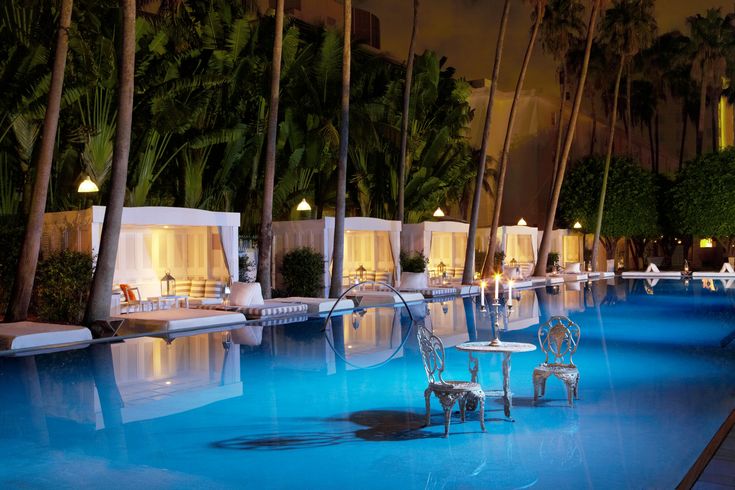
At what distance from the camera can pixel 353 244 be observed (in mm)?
29328

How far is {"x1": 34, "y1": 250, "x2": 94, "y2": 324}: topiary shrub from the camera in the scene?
17016 millimetres

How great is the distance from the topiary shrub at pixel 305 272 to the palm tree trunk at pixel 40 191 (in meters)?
9.22

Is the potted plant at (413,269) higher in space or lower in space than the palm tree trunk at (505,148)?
lower

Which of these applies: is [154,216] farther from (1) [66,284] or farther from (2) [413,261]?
(2) [413,261]

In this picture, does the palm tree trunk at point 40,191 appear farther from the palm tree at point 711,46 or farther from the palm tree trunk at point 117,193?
the palm tree at point 711,46

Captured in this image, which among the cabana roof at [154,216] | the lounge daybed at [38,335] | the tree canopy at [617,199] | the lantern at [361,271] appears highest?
the tree canopy at [617,199]

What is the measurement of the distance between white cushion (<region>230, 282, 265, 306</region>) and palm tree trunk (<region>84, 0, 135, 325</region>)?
13.1ft

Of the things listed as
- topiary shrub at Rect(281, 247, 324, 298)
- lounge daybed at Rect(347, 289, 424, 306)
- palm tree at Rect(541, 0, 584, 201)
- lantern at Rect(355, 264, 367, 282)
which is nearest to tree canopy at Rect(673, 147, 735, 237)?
palm tree at Rect(541, 0, 584, 201)

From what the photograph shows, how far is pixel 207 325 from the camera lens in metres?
17.0

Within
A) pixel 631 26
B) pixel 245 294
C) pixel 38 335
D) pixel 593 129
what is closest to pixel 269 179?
pixel 245 294

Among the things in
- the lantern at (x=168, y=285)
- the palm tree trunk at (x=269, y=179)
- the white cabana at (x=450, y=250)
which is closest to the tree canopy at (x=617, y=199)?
the white cabana at (x=450, y=250)

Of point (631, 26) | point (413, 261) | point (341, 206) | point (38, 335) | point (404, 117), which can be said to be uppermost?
point (631, 26)

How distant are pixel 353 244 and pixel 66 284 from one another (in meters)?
13.8

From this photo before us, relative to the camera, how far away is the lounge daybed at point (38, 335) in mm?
13586
